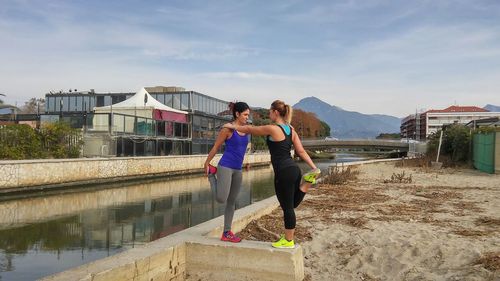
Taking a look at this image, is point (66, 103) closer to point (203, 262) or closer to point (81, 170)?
point (81, 170)

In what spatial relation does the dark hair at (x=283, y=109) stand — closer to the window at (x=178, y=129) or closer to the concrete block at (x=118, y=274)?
the concrete block at (x=118, y=274)

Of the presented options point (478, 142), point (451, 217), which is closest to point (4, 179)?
point (451, 217)

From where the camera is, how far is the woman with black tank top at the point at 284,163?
4.49 meters

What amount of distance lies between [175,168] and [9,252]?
18.9 metres

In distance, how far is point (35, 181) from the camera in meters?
16.4

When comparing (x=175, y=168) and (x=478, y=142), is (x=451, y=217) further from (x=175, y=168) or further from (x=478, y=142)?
(x=175, y=168)

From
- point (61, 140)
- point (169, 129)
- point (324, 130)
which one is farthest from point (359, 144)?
point (324, 130)

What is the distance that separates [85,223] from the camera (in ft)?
35.5

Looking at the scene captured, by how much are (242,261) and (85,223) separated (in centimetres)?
733

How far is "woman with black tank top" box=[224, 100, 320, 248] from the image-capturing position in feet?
14.7

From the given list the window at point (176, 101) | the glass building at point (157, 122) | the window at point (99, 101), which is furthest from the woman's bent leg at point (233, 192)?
the window at point (99, 101)

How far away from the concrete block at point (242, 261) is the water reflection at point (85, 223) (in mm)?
2888

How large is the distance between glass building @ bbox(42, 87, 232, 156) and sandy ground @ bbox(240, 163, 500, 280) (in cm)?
1768

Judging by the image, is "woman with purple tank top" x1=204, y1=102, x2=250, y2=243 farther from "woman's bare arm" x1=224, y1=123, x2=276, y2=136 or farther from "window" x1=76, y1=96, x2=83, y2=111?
"window" x1=76, y1=96, x2=83, y2=111
